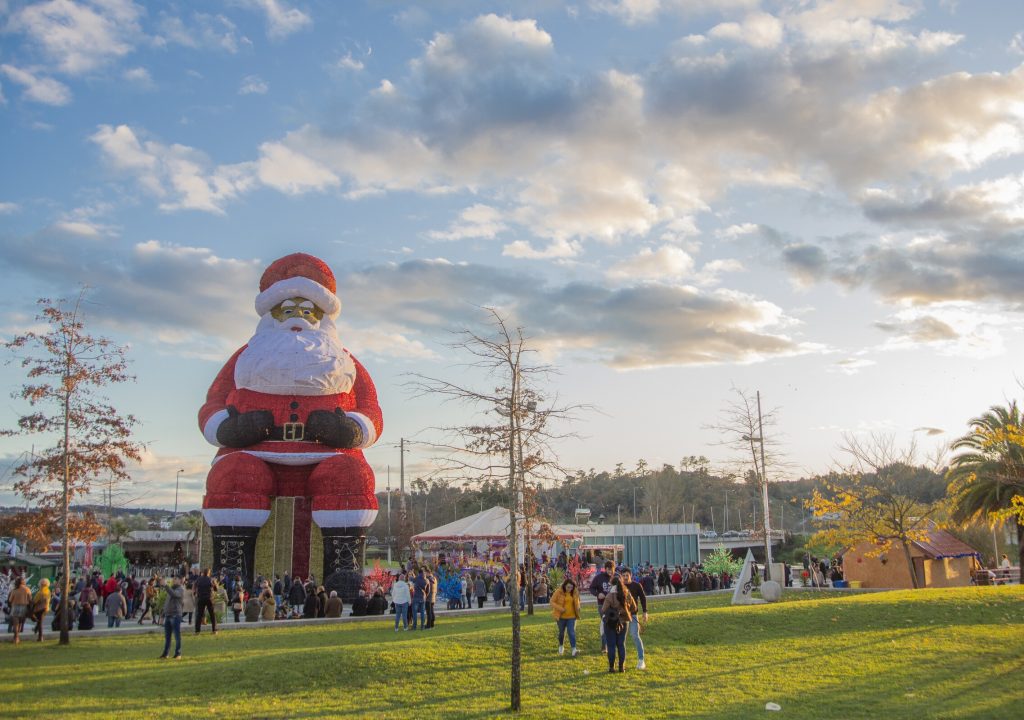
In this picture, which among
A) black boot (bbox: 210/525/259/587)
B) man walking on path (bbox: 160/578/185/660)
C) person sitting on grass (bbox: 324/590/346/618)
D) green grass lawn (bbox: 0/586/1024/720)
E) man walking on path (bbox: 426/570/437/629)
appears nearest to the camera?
green grass lawn (bbox: 0/586/1024/720)

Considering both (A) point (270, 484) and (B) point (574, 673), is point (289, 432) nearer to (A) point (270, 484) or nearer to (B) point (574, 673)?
(A) point (270, 484)

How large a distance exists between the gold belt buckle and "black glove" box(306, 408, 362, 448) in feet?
0.75

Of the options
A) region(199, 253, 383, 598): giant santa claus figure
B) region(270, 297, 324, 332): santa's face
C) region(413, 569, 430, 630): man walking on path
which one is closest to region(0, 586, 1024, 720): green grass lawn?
region(413, 569, 430, 630): man walking on path

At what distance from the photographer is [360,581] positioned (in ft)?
78.8

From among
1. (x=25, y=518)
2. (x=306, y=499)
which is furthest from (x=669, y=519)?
(x=25, y=518)

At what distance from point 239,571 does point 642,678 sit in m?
15.6

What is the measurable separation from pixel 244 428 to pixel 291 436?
1.45 metres

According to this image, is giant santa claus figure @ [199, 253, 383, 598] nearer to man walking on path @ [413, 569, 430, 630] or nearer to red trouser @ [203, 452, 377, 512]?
red trouser @ [203, 452, 377, 512]

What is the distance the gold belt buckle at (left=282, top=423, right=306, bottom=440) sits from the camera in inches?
975

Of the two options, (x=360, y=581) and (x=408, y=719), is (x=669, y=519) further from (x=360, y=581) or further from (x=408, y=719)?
(x=408, y=719)

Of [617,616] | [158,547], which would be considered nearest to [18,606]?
[617,616]

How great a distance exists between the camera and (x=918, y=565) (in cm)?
3036

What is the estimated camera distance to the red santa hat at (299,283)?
25656mm

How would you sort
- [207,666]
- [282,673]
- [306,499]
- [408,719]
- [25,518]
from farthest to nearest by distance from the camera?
[306,499], [25,518], [207,666], [282,673], [408,719]
